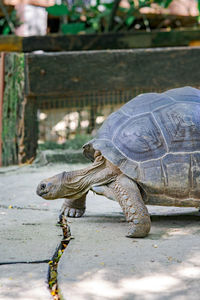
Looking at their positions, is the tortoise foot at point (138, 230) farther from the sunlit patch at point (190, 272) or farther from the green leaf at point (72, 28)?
the green leaf at point (72, 28)

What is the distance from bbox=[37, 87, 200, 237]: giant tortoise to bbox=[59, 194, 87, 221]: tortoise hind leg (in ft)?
0.70

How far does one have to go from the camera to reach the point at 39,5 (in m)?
7.93

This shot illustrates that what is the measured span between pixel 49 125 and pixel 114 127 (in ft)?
9.26

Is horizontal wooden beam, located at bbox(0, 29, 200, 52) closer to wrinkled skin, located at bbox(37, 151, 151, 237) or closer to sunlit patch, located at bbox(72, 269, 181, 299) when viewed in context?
wrinkled skin, located at bbox(37, 151, 151, 237)

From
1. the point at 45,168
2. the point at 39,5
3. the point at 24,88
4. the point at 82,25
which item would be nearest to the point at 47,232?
the point at 45,168

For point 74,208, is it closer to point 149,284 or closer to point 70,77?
point 149,284

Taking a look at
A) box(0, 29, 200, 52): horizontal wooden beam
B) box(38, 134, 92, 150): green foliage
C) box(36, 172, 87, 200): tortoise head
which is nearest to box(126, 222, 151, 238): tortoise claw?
box(36, 172, 87, 200): tortoise head

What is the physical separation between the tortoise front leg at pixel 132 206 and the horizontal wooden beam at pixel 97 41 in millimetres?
3914

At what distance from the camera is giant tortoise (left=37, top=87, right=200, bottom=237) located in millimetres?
2902

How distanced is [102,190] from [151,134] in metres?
0.48

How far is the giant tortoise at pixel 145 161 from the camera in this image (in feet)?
9.52

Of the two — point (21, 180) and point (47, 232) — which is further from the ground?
point (47, 232)

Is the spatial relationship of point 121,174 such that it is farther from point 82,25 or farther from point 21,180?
point 82,25

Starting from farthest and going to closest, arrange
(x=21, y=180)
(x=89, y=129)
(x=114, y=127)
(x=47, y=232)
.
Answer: (x=89, y=129)
(x=21, y=180)
(x=114, y=127)
(x=47, y=232)
